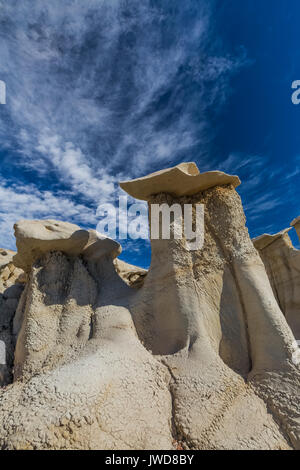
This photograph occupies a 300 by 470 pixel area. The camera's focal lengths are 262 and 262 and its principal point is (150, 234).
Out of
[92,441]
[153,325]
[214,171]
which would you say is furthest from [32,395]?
[214,171]

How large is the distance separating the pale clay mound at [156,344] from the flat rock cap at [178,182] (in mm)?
21

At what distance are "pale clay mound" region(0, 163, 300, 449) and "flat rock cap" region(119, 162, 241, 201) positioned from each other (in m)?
0.02

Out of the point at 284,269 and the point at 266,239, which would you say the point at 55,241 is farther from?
the point at 284,269

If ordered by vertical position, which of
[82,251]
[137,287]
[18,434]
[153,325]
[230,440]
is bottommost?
[230,440]

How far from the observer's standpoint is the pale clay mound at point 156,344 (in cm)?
236

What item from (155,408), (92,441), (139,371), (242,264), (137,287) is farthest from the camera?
(137,287)

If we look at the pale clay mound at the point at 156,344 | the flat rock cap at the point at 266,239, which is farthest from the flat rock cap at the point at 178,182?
the flat rock cap at the point at 266,239

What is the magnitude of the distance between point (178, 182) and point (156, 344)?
2.38 m

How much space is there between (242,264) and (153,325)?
1.49m

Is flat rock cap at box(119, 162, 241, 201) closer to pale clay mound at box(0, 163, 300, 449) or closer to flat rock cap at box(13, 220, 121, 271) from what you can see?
pale clay mound at box(0, 163, 300, 449)

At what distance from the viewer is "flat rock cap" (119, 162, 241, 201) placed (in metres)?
3.99

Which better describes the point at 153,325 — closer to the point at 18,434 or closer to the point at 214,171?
the point at 18,434

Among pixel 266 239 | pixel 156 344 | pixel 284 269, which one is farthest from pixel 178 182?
pixel 284 269
